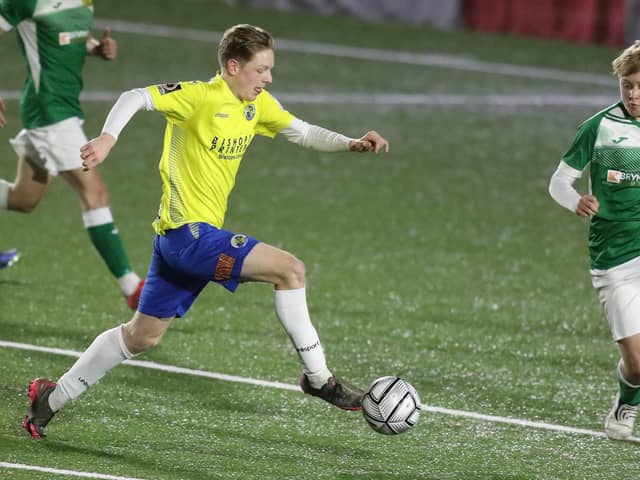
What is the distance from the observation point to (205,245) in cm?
580

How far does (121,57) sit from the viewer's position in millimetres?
16547

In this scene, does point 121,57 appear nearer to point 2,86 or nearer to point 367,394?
point 2,86

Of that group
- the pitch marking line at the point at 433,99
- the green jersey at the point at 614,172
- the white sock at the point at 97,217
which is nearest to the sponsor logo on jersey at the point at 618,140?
the green jersey at the point at 614,172

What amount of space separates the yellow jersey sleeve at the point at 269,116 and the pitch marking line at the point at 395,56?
1127 cm

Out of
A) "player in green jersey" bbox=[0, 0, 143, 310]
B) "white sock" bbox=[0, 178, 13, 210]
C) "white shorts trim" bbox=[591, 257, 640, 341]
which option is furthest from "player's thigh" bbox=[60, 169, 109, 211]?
"white shorts trim" bbox=[591, 257, 640, 341]

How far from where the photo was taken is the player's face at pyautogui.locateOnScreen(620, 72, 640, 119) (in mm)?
5988

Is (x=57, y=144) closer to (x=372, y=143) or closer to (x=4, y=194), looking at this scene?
(x=4, y=194)

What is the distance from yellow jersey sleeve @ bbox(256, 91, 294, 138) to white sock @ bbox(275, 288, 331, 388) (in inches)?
32.8

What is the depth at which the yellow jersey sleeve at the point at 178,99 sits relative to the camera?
5816 mm

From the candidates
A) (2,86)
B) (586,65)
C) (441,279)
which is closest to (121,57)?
(2,86)

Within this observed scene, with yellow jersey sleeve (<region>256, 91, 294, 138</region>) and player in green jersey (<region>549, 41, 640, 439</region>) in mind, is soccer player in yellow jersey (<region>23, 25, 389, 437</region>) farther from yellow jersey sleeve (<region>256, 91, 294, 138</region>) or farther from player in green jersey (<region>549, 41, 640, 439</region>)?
player in green jersey (<region>549, 41, 640, 439</region>)

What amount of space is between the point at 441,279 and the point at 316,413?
115 inches

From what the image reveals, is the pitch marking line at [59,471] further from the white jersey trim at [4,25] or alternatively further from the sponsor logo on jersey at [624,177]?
the white jersey trim at [4,25]

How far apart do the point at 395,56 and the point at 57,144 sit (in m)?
10.2
